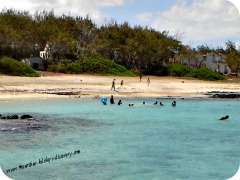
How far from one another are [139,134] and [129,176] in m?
6.24

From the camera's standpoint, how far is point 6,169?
9.41 metres

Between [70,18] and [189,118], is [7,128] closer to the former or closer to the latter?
[189,118]

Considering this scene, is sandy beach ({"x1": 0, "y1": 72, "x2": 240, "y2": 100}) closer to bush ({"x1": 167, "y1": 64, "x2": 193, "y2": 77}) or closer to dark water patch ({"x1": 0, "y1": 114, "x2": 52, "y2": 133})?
dark water patch ({"x1": 0, "y1": 114, "x2": 52, "y2": 133})

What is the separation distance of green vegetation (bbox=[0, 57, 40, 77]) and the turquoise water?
17173 millimetres

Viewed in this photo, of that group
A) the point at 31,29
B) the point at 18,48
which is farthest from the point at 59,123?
the point at 31,29

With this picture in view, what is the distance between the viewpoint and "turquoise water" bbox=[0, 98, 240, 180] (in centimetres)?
973

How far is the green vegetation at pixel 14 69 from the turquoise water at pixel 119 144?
56.3ft

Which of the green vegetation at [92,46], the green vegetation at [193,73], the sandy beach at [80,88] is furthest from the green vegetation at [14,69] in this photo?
the green vegetation at [193,73]

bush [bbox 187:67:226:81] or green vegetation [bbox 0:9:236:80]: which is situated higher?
green vegetation [bbox 0:9:236:80]

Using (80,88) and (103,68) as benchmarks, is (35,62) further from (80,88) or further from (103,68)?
(80,88)

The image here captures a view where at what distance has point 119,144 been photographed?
522 inches

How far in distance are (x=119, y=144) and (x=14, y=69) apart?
29560 millimetres

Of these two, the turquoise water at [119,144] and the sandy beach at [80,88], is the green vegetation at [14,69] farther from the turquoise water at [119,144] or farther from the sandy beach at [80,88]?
the turquoise water at [119,144]

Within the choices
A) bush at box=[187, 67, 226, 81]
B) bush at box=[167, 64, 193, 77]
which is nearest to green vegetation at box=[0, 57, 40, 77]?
bush at box=[167, 64, 193, 77]
